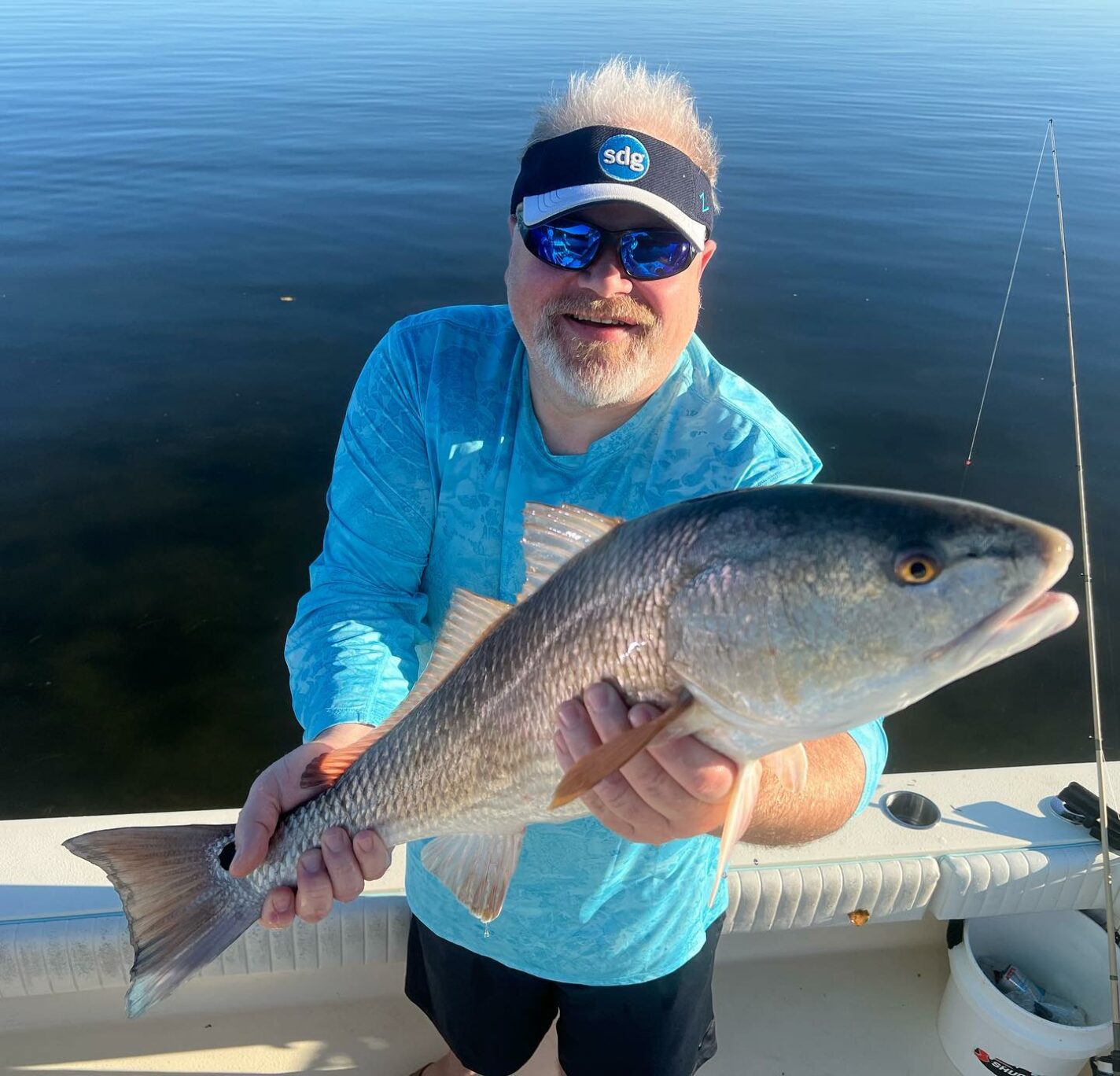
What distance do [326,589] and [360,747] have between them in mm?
551

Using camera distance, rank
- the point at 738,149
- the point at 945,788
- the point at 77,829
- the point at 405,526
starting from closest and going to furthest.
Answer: the point at 405,526 < the point at 77,829 < the point at 945,788 < the point at 738,149

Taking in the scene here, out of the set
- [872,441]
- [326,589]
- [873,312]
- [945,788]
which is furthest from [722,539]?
[873,312]

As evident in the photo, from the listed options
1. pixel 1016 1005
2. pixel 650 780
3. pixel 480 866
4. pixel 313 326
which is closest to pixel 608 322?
pixel 650 780

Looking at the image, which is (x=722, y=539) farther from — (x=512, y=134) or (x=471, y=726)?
(x=512, y=134)

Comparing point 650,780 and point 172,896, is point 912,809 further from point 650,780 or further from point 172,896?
point 172,896

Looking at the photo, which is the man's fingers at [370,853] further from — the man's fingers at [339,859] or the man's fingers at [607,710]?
the man's fingers at [607,710]

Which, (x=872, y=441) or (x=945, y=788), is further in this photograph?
(x=872, y=441)

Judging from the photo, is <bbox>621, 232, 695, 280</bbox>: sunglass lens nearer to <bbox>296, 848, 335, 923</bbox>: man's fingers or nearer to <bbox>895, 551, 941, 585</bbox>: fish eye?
<bbox>895, 551, 941, 585</bbox>: fish eye

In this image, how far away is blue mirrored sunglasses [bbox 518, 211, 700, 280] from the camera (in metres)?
2.53

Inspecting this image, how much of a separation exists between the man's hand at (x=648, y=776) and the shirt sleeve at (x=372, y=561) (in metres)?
0.90

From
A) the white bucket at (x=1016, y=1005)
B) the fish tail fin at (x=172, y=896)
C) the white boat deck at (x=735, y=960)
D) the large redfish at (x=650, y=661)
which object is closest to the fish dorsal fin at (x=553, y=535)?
the large redfish at (x=650, y=661)

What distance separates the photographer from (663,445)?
254 centimetres

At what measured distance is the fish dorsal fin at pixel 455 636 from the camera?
7.80 feet

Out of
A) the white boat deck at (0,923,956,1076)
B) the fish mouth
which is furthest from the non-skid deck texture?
the fish mouth
